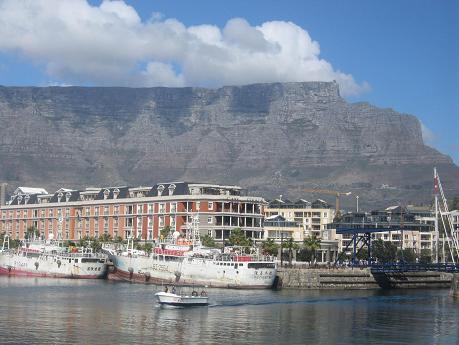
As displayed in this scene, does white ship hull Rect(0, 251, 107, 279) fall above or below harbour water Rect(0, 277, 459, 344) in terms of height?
above

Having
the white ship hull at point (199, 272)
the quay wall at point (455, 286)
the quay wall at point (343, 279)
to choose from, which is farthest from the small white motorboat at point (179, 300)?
the quay wall at point (455, 286)

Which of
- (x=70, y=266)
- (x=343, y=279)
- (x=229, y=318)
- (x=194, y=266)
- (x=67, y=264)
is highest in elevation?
(x=67, y=264)

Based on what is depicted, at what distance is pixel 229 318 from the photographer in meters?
112

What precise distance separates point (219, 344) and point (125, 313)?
2647cm

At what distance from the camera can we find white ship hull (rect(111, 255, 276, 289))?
16100cm

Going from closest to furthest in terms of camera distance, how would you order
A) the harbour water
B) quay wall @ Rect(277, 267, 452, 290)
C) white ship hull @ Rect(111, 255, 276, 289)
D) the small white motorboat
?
the harbour water < the small white motorboat < white ship hull @ Rect(111, 255, 276, 289) < quay wall @ Rect(277, 267, 452, 290)

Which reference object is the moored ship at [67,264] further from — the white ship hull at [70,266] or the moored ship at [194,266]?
the moored ship at [194,266]

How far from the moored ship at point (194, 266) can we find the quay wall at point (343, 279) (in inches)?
209

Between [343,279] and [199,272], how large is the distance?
90.0 feet

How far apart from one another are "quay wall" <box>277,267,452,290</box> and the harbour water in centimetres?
1229

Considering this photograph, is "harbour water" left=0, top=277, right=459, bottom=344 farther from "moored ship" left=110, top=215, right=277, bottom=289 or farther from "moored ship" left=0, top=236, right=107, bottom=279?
"moored ship" left=0, top=236, right=107, bottom=279

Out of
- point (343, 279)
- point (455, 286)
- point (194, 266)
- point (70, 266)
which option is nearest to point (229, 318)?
point (455, 286)

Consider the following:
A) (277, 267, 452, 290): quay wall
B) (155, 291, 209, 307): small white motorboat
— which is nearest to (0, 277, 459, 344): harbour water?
(155, 291, 209, 307): small white motorboat

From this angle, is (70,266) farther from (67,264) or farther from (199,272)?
(199,272)
